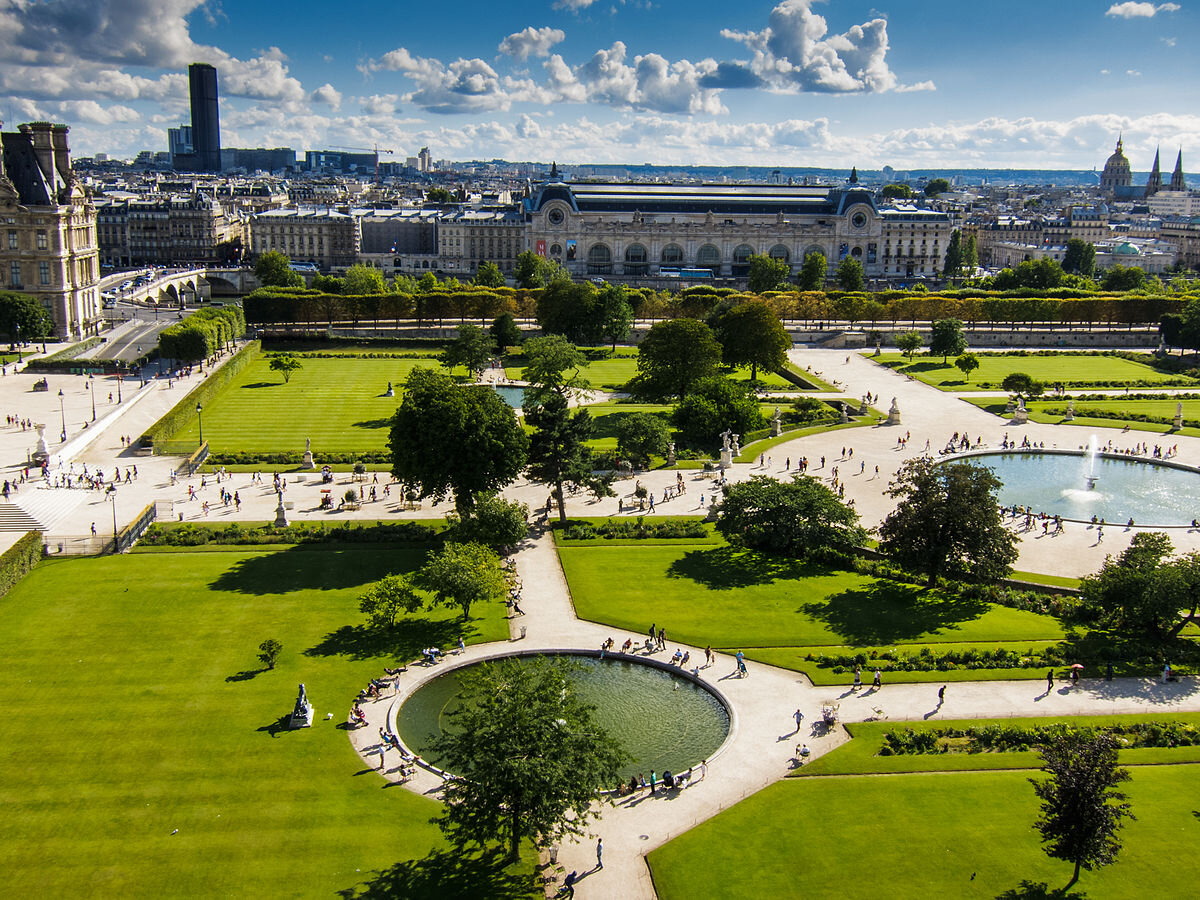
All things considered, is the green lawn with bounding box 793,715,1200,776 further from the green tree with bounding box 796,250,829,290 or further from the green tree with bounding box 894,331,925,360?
the green tree with bounding box 796,250,829,290

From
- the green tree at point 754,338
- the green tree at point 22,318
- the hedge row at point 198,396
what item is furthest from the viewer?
the green tree at point 22,318

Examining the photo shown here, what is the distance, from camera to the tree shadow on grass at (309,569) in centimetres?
5144

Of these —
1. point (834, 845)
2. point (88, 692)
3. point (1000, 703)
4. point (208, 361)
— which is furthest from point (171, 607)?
point (208, 361)

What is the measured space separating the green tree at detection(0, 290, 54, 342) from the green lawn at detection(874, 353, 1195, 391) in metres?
90.5

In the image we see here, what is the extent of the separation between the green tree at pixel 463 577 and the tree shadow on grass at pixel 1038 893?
2414 centimetres

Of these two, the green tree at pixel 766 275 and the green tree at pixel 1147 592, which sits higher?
the green tree at pixel 766 275

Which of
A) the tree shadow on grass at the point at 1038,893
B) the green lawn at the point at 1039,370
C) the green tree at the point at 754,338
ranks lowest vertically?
the tree shadow on grass at the point at 1038,893

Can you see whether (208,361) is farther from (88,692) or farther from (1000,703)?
(1000,703)

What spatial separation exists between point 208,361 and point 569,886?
8764cm

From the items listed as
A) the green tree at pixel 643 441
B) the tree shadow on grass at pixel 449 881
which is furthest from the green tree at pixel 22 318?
the tree shadow on grass at pixel 449 881

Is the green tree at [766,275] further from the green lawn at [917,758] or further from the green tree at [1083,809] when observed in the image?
the green tree at [1083,809]

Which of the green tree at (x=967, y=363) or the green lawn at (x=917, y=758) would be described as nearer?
the green lawn at (x=917, y=758)

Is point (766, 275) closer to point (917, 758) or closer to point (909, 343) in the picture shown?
point (909, 343)

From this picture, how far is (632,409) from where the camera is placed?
92.9 metres
